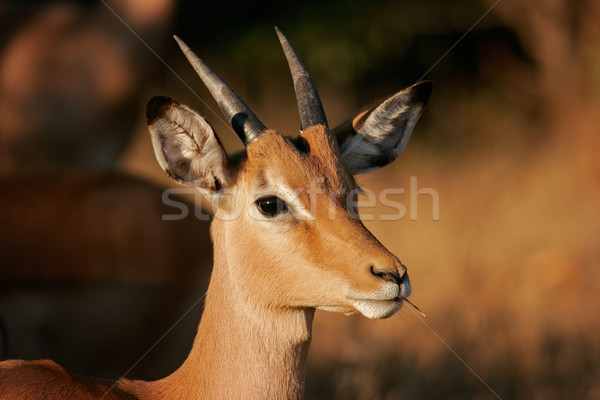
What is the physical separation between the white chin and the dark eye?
65 centimetres

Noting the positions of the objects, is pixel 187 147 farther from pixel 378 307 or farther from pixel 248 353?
pixel 378 307

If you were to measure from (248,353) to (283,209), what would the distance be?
784 mm

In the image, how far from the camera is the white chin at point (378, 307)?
151 inches

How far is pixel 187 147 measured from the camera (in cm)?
430

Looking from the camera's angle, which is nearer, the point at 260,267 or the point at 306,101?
the point at 260,267

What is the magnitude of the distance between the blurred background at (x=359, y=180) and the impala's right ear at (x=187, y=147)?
6.57 ft

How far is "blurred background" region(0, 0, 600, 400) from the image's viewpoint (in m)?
6.45

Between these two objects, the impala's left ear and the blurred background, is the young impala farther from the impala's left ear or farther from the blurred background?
the blurred background

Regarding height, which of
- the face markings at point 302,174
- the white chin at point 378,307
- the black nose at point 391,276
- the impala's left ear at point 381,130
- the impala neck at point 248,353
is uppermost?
the impala's left ear at point 381,130

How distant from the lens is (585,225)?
10883 millimetres

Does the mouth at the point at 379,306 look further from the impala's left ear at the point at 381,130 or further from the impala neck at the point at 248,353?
the impala's left ear at the point at 381,130

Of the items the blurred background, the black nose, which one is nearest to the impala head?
the black nose

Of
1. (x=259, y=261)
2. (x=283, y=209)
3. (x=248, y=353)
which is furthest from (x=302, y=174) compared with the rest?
(x=248, y=353)

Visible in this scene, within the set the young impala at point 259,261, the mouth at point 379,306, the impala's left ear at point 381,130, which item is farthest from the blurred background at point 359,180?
the mouth at point 379,306
